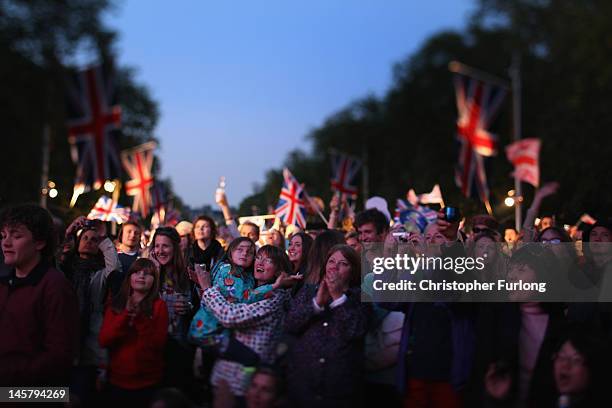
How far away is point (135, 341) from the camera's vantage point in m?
6.37

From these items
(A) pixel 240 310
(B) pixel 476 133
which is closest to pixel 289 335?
(A) pixel 240 310

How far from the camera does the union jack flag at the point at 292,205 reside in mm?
13766

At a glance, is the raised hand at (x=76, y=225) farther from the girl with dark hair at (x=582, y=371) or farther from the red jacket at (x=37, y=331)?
the girl with dark hair at (x=582, y=371)

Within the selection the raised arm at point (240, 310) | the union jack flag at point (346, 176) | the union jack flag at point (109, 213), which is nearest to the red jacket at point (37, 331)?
the raised arm at point (240, 310)

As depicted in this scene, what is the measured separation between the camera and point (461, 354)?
20.1 feet

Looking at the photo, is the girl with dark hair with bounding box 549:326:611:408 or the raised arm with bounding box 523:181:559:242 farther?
the raised arm with bounding box 523:181:559:242

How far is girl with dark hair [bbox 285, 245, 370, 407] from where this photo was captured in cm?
604

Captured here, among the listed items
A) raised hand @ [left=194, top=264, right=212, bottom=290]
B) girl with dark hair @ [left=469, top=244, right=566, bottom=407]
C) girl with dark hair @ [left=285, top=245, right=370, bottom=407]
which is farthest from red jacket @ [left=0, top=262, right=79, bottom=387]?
girl with dark hair @ [left=469, top=244, right=566, bottom=407]

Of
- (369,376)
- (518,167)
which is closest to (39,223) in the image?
(369,376)

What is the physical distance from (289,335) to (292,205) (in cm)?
775

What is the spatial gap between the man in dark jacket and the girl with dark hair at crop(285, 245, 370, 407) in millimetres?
1429

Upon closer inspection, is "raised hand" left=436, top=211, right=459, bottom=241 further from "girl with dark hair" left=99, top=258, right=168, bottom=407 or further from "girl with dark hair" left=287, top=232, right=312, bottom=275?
"girl with dark hair" left=99, top=258, right=168, bottom=407

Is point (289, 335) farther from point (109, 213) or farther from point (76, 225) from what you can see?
point (109, 213)

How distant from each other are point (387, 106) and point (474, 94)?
4636cm
